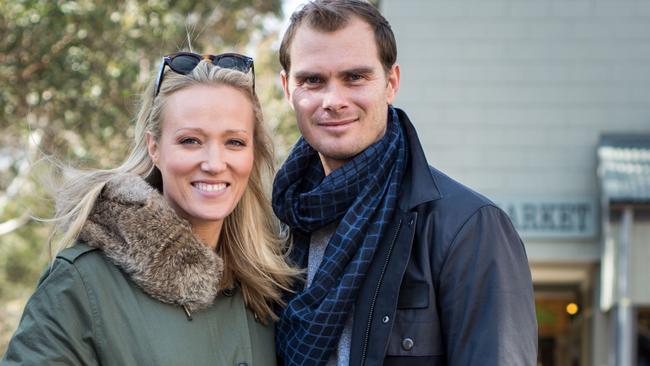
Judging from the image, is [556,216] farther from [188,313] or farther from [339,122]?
[188,313]

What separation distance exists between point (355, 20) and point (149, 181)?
37.9 inches

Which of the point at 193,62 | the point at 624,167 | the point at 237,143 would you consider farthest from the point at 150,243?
the point at 624,167

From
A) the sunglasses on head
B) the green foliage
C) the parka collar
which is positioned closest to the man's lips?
the parka collar

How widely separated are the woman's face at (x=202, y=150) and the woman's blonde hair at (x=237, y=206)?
0.06 m

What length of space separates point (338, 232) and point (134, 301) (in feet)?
2.47

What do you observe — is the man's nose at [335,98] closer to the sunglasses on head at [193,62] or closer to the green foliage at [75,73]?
the sunglasses on head at [193,62]

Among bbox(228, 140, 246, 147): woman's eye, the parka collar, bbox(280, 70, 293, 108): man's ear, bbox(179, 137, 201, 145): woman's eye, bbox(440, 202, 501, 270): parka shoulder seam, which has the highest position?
bbox(280, 70, 293, 108): man's ear

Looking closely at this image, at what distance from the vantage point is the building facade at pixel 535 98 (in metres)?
12.4

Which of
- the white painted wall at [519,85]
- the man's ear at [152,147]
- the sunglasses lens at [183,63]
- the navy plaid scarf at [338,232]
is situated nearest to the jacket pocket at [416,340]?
the navy plaid scarf at [338,232]

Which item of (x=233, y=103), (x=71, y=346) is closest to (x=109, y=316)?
(x=71, y=346)

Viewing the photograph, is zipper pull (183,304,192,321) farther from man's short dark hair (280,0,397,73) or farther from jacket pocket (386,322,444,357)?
man's short dark hair (280,0,397,73)

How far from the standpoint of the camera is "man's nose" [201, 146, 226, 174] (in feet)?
12.3

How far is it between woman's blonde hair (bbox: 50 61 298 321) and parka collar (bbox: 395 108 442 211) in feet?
1.75

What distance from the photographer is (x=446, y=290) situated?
3.59 meters
